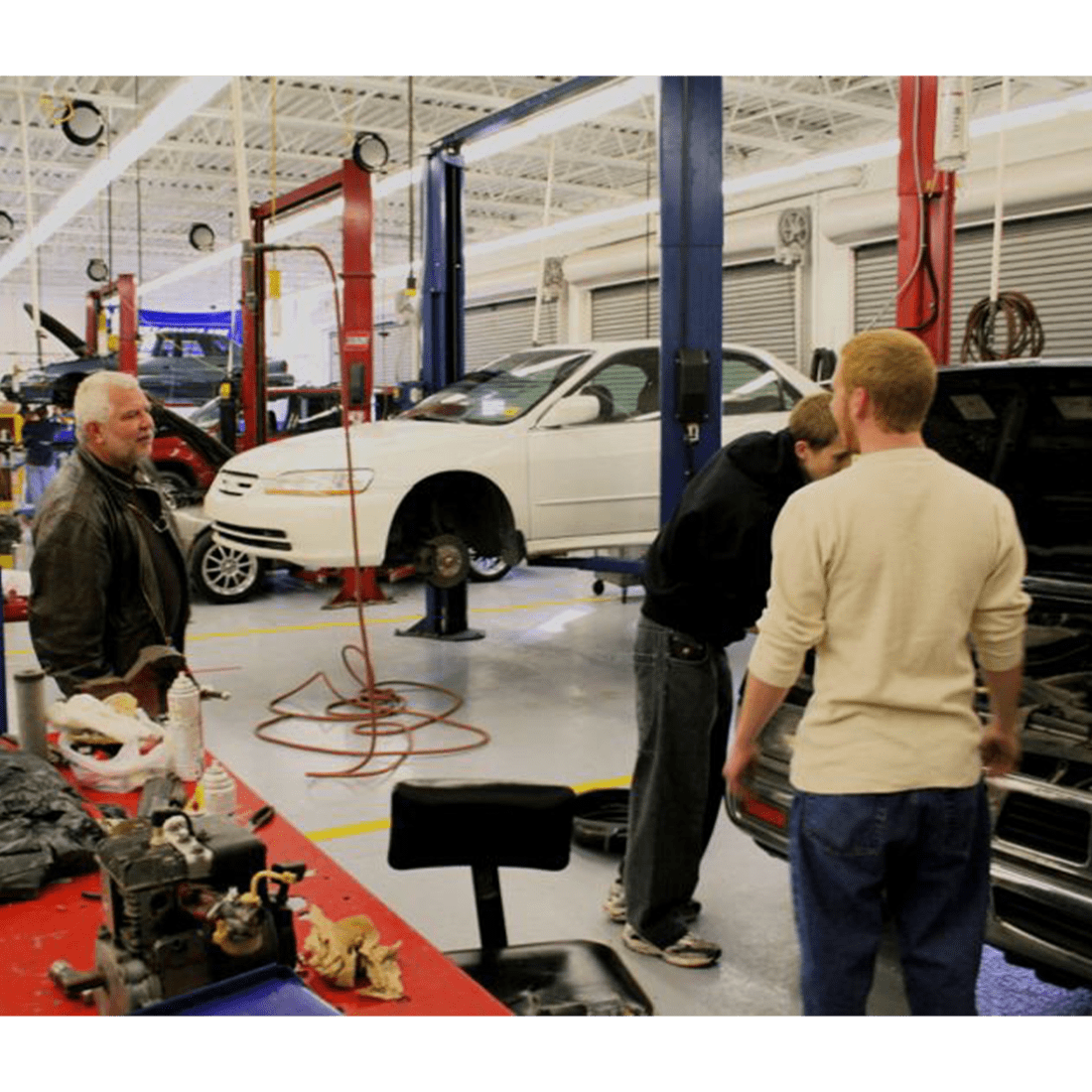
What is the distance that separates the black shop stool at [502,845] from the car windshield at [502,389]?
478cm

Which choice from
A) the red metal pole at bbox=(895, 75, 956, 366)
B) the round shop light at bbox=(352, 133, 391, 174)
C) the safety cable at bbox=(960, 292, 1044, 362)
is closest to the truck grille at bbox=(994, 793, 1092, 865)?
the red metal pole at bbox=(895, 75, 956, 366)

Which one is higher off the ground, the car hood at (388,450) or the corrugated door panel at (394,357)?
the corrugated door panel at (394,357)

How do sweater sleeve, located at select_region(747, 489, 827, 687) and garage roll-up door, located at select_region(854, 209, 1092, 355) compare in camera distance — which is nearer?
sweater sleeve, located at select_region(747, 489, 827, 687)

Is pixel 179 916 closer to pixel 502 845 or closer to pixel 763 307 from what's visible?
pixel 502 845

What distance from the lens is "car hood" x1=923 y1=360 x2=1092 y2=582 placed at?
11.8 ft

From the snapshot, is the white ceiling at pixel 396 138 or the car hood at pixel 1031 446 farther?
the white ceiling at pixel 396 138

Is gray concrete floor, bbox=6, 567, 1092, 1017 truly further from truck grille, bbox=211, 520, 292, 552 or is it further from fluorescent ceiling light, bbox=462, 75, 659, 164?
fluorescent ceiling light, bbox=462, 75, 659, 164

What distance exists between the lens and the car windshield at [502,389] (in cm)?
712

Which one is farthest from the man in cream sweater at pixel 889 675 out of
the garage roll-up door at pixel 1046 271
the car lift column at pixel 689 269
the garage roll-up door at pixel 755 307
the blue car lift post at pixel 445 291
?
the garage roll-up door at pixel 755 307

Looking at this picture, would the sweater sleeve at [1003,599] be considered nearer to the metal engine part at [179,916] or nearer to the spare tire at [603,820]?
the metal engine part at [179,916]

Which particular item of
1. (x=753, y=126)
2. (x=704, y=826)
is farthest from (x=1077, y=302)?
(x=704, y=826)

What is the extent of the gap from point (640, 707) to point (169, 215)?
25062 millimetres

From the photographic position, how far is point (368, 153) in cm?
793

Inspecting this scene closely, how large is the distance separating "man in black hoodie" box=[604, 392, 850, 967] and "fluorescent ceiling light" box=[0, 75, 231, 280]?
652 centimetres
